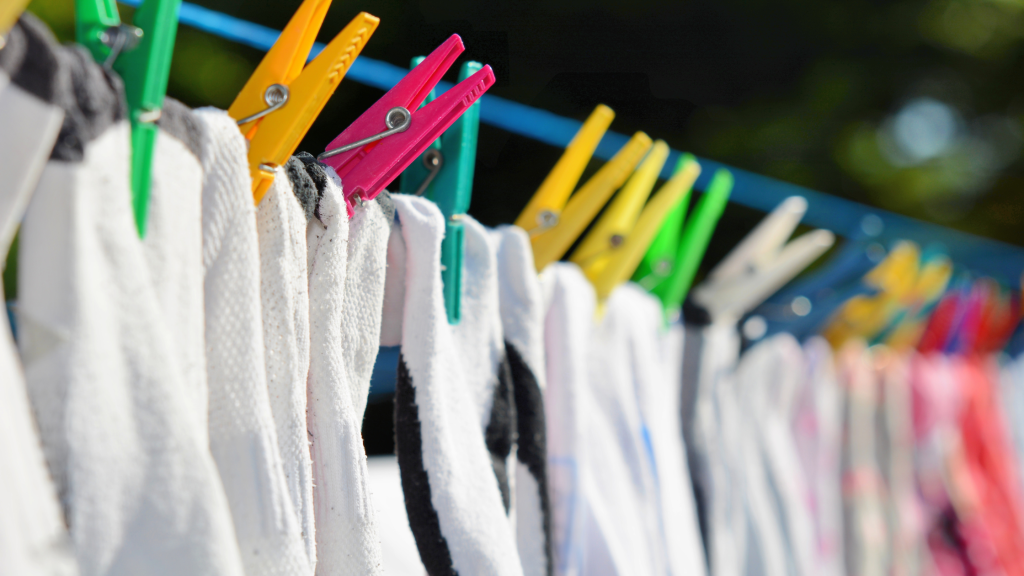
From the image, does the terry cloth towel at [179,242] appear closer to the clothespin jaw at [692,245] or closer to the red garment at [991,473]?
the clothespin jaw at [692,245]

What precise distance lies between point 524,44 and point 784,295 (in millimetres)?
426

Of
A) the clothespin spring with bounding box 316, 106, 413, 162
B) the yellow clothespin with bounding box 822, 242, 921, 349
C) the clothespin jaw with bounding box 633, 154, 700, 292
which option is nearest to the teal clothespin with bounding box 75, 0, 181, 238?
the clothespin spring with bounding box 316, 106, 413, 162

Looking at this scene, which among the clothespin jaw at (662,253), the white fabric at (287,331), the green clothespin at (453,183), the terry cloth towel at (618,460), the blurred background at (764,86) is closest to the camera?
the white fabric at (287,331)

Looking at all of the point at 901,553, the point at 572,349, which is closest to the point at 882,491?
the point at 901,553

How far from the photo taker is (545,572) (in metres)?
0.52

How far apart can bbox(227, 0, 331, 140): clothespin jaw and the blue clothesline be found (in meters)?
0.15

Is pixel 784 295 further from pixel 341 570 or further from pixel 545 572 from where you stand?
pixel 341 570

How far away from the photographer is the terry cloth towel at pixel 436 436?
43 cm

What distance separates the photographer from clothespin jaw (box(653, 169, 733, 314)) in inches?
29.1

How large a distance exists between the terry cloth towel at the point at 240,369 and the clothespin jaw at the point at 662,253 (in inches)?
17.7

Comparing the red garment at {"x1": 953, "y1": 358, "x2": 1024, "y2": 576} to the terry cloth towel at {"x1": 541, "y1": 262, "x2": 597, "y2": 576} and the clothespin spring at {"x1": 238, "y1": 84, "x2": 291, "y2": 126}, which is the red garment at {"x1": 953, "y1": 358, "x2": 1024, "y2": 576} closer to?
the terry cloth towel at {"x1": 541, "y1": 262, "x2": 597, "y2": 576}

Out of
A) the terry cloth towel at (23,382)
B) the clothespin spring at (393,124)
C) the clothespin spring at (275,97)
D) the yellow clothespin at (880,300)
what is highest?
the yellow clothespin at (880,300)

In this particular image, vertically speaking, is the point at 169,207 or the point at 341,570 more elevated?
the point at 169,207

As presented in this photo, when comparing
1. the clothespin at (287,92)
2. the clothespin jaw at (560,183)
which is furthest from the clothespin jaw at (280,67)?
the clothespin jaw at (560,183)
